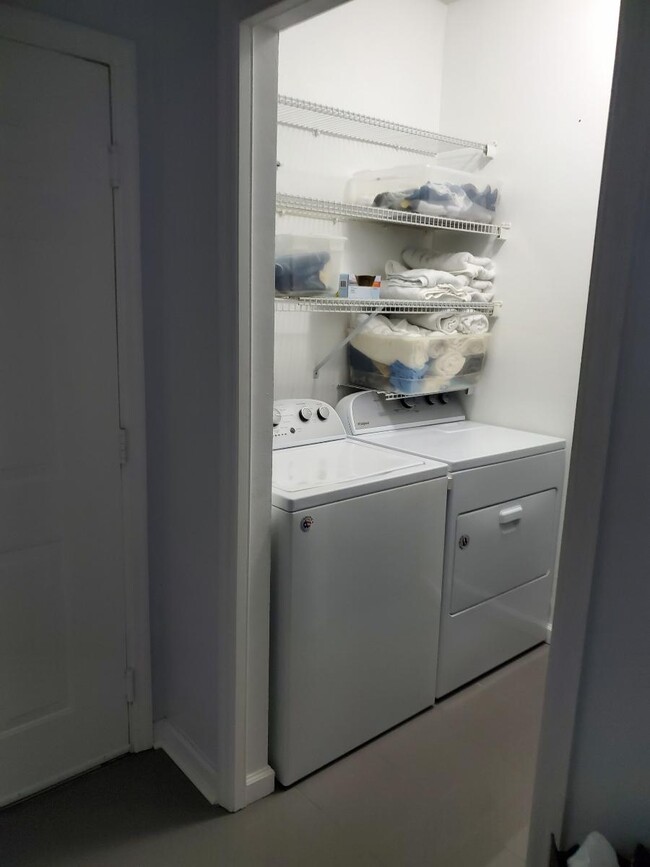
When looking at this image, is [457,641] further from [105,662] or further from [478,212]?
[478,212]

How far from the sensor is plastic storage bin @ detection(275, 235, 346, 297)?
2.20 m

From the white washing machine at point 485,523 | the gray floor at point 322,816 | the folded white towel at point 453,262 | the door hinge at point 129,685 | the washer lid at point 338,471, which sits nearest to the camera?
the gray floor at point 322,816

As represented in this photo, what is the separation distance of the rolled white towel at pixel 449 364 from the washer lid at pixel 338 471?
47cm

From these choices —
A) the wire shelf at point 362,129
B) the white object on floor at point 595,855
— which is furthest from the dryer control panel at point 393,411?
the white object on floor at point 595,855

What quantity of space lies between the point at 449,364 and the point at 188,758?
5.72 feet

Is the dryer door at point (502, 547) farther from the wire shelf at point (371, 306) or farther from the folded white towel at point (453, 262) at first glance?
the folded white towel at point (453, 262)

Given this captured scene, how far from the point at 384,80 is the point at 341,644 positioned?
224cm

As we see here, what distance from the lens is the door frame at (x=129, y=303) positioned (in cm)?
166

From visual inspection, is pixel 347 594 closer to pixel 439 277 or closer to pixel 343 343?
pixel 343 343

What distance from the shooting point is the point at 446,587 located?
2.36m

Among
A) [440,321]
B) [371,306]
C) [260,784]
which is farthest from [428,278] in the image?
[260,784]

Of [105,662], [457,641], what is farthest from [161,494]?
[457,641]

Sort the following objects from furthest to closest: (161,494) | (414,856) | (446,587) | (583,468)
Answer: (446,587) → (161,494) → (414,856) → (583,468)

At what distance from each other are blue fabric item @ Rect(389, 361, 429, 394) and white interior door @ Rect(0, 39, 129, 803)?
3.81ft
